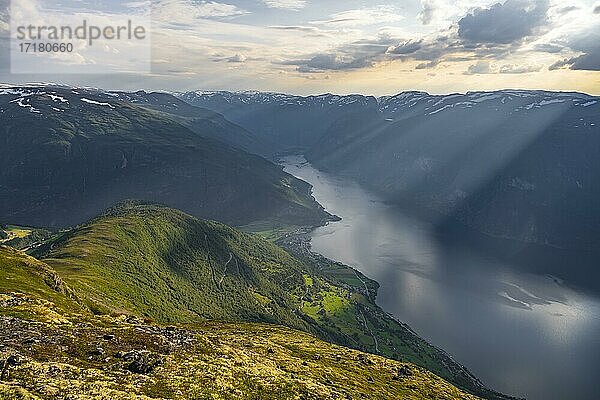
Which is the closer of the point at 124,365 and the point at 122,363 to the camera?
the point at 124,365

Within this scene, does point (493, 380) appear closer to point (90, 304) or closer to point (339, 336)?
point (339, 336)

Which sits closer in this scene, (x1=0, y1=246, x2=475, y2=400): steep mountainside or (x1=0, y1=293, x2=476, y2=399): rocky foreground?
(x1=0, y1=293, x2=476, y2=399): rocky foreground

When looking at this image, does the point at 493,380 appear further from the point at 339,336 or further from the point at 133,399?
the point at 133,399

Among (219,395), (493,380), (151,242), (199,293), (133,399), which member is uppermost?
(133,399)

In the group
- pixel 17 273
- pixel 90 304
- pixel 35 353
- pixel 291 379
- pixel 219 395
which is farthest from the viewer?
pixel 90 304

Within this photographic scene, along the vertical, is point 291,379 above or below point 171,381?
below

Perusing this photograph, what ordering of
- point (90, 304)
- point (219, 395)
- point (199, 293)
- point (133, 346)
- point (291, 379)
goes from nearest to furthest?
point (219, 395)
point (133, 346)
point (291, 379)
point (90, 304)
point (199, 293)

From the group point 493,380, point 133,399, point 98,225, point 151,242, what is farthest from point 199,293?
point 133,399

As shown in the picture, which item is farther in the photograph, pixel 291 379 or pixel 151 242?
pixel 151 242

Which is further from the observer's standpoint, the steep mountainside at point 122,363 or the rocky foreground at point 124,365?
the steep mountainside at point 122,363
